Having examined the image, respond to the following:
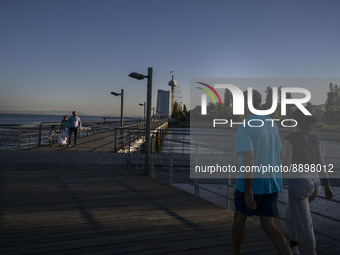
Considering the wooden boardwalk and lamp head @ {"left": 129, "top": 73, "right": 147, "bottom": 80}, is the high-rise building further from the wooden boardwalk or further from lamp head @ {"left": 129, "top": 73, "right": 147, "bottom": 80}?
the wooden boardwalk

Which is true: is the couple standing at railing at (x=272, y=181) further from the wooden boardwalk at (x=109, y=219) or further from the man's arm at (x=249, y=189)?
the wooden boardwalk at (x=109, y=219)

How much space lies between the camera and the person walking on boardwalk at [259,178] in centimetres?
209

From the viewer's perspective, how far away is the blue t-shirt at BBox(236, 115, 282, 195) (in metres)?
2.10

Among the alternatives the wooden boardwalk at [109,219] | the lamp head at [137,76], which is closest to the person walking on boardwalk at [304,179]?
the wooden boardwalk at [109,219]

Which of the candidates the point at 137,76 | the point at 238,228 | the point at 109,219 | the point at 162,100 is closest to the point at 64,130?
the point at 137,76

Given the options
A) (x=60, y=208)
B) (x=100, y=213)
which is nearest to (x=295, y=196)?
(x=100, y=213)

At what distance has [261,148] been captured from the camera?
2.17m

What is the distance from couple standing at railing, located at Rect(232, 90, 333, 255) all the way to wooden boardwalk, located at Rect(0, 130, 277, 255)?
701 mm

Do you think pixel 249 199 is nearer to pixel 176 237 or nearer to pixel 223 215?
pixel 176 237

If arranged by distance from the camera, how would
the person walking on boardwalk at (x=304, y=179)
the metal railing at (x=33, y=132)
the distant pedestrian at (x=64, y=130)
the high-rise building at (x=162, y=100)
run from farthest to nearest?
the high-rise building at (x=162, y=100), the distant pedestrian at (x=64, y=130), the metal railing at (x=33, y=132), the person walking on boardwalk at (x=304, y=179)

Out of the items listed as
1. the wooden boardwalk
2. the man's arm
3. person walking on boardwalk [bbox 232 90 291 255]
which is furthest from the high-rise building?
the man's arm

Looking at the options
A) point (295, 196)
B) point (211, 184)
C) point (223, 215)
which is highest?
point (295, 196)

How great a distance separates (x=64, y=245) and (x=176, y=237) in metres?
1.21

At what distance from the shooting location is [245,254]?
Answer: 9.11ft
